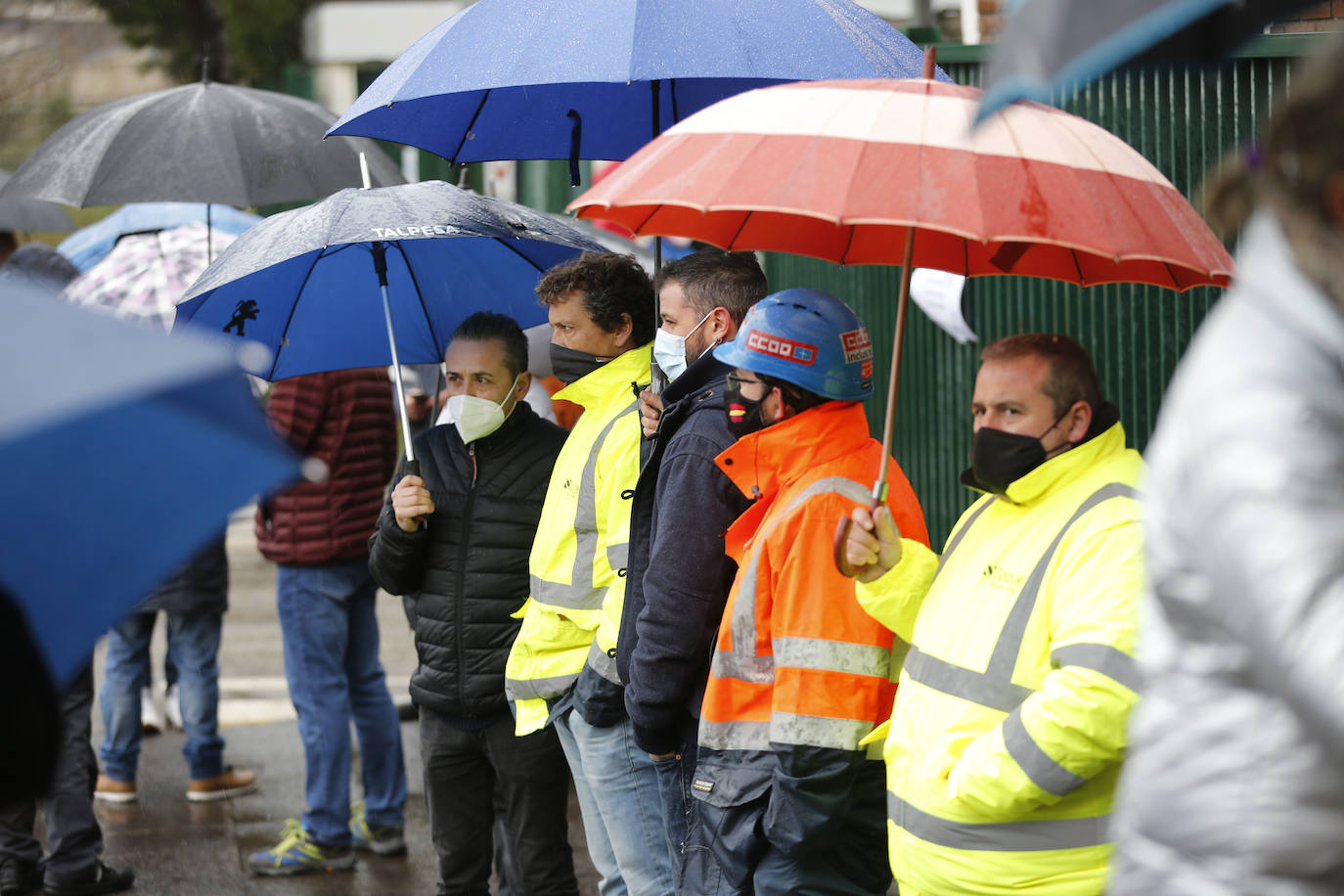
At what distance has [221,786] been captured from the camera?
708 centimetres

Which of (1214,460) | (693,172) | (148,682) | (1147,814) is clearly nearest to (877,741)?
(693,172)

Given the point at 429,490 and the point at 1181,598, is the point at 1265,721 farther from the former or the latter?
the point at 429,490

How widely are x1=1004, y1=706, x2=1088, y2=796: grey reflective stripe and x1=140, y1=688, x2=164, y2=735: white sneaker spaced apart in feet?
21.5

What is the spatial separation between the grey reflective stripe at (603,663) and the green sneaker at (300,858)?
2.30 meters

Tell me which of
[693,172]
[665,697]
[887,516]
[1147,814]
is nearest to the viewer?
[1147,814]

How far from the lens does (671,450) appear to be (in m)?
3.79

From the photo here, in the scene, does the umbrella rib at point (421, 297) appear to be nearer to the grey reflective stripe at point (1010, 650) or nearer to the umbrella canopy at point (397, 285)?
the umbrella canopy at point (397, 285)

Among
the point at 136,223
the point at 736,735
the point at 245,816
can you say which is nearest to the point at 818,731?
the point at 736,735

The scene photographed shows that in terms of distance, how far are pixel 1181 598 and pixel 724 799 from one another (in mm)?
2027

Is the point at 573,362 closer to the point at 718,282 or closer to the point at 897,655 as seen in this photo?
the point at 718,282

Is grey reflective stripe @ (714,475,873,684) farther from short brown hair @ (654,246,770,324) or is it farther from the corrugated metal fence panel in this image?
A: the corrugated metal fence panel

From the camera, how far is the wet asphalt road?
5875 mm

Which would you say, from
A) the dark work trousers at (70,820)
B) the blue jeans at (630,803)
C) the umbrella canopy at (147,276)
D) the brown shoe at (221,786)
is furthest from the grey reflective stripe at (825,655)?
the brown shoe at (221,786)

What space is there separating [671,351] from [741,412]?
69 centimetres
